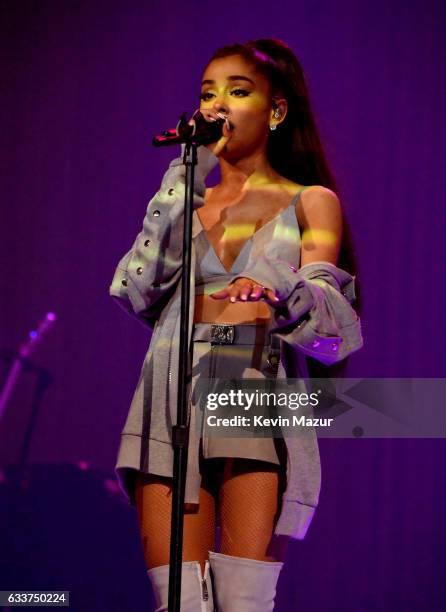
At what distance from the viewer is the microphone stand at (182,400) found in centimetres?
149

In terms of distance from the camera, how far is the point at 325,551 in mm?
2664

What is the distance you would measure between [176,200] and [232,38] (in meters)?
1.20

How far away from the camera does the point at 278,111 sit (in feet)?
6.48

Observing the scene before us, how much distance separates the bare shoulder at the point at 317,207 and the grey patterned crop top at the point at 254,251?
2 cm

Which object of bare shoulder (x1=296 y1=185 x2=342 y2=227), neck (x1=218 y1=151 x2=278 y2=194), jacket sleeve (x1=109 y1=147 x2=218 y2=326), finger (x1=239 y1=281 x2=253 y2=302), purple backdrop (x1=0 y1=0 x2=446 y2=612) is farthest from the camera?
purple backdrop (x1=0 y1=0 x2=446 y2=612)

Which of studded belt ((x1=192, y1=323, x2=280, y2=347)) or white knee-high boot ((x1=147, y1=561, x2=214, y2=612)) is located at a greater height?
studded belt ((x1=192, y1=323, x2=280, y2=347))

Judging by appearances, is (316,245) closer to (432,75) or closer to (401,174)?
(401,174)

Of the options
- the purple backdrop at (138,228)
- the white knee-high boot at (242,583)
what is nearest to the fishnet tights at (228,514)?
the white knee-high boot at (242,583)

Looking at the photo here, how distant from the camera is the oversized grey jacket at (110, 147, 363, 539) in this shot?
159 cm

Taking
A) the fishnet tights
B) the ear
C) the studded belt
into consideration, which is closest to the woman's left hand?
the studded belt

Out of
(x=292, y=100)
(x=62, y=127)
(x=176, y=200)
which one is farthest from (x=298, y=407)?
(x=62, y=127)

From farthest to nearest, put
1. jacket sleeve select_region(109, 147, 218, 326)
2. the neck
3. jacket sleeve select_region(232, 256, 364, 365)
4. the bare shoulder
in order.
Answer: the neck < the bare shoulder < jacket sleeve select_region(109, 147, 218, 326) < jacket sleeve select_region(232, 256, 364, 365)

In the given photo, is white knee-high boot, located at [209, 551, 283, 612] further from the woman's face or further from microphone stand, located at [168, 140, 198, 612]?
the woman's face

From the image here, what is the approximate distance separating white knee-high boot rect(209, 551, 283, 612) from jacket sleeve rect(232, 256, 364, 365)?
38cm
